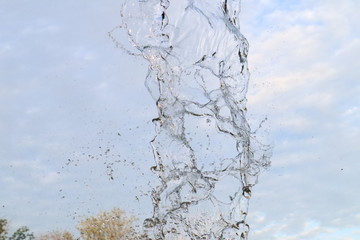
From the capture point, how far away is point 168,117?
10.1 m

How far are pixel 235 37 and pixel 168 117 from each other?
1945mm

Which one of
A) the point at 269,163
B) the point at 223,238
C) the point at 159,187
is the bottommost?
the point at 223,238

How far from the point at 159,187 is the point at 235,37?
3.13 meters

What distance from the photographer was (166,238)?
10.4m

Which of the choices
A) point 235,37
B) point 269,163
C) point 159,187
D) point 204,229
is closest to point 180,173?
point 159,187

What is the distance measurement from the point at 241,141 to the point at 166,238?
7.79 ft

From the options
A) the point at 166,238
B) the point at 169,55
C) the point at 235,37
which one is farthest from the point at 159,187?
the point at 235,37

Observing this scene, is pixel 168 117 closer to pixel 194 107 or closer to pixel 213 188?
pixel 194 107

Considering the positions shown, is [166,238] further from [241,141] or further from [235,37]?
[235,37]

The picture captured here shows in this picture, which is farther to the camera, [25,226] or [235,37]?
[25,226]

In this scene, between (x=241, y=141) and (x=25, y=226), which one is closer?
(x=241, y=141)

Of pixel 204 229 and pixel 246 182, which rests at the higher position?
pixel 246 182

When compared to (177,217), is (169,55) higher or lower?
higher

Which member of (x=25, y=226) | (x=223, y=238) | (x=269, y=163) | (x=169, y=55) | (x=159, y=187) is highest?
(x=25, y=226)
